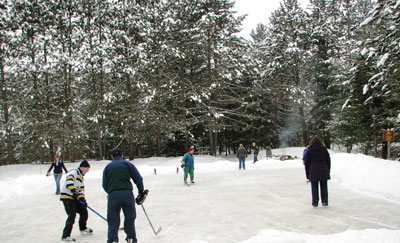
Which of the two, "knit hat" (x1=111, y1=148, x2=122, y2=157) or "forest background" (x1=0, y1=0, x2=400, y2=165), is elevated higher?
"forest background" (x1=0, y1=0, x2=400, y2=165)

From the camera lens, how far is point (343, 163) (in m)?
17.1

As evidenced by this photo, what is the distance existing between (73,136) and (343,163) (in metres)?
21.2

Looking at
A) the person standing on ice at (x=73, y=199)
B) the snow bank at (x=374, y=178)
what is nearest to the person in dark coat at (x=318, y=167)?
the snow bank at (x=374, y=178)

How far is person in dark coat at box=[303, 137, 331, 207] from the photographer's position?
8297mm

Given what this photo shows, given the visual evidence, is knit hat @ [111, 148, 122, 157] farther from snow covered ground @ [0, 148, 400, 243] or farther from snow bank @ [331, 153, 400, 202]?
snow bank @ [331, 153, 400, 202]

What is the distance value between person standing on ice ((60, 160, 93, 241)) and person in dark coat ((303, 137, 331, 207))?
580 cm

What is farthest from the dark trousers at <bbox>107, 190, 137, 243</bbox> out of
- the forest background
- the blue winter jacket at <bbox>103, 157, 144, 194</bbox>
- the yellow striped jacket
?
the forest background

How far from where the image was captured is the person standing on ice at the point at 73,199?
6.73 meters

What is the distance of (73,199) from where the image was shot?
6.95 metres

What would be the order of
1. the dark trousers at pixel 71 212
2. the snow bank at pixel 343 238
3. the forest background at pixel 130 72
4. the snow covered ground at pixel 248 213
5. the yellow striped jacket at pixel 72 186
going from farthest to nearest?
the forest background at pixel 130 72
the yellow striped jacket at pixel 72 186
the dark trousers at pixel 71 212
the snow covered ground at pixel 248 213
the snow bank at pixel 343 238

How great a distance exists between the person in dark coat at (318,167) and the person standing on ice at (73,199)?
5.80 m

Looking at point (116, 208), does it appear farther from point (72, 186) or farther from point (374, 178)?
point (374, 178)

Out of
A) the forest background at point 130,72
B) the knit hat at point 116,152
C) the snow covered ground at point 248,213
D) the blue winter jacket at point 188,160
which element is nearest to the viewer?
the knit hat at point 116,152

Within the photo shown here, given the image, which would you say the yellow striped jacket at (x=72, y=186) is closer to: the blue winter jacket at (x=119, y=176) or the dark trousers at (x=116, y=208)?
the blue winter jacket at (x=119, y=176)
